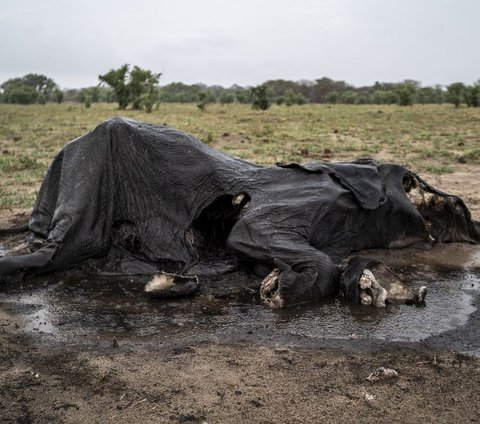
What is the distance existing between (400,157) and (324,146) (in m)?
2.11

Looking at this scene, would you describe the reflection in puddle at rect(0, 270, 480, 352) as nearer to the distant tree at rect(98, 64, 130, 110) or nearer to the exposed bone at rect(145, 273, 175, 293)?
the exposed bone at rect(145, 273, 175, 293)

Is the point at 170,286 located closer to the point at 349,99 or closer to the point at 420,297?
the point at 420,297

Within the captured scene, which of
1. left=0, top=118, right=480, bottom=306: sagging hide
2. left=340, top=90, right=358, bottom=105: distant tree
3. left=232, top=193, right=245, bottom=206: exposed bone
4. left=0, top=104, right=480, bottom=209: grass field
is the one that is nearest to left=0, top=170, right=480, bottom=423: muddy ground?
left=0, top=118, right=480, bottom=306: sagging hide

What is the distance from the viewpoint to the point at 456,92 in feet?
103

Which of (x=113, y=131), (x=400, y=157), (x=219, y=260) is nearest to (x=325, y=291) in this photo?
(x=219, y=260)

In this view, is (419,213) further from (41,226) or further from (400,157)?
(400,157)

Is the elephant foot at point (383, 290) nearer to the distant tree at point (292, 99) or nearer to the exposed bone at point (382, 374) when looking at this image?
the exposed bone at point (382, 374)

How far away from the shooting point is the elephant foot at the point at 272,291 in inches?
160

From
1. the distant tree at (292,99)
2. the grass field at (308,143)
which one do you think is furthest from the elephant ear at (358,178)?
the distant tree at (292,99)

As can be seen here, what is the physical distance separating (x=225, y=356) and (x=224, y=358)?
1.0 inches

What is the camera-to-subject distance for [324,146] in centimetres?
1377

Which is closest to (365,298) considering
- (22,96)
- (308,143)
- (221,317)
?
(221,317)

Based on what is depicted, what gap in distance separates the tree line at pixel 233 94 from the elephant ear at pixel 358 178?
967 inches

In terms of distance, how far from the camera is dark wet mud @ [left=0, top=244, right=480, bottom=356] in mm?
3578
